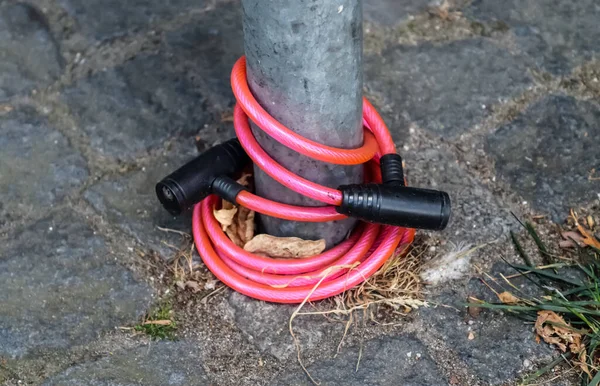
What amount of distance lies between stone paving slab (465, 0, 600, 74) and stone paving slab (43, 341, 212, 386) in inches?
62.6

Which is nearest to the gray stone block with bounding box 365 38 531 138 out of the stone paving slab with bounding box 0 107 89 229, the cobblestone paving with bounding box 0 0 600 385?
the cobblestone paving with bounding box 0 0 600 385

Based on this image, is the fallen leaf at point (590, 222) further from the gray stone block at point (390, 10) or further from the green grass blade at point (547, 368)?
the gray stone block at point (390, 10)

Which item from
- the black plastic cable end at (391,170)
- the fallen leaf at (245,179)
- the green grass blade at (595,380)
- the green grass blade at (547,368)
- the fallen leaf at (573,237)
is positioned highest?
the black plastic cable end at (391,170)

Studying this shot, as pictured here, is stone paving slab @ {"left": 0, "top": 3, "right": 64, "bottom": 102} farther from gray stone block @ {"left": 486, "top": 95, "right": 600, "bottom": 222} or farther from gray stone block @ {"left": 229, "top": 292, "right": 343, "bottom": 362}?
gray stone block @ {"left": 486, "top": 95, "right": 600, "bottom": 222}

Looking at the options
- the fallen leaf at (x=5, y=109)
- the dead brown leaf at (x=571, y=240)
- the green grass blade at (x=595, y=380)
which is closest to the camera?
the green grass blade at (x=595, y=380)

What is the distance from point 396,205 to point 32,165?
1.23 metres

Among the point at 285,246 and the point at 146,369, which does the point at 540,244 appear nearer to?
the point at 285,246

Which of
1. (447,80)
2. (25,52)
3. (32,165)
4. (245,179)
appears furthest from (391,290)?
(25,52)

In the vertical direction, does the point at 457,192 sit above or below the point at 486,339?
above

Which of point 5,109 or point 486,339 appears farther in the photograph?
point 5,109

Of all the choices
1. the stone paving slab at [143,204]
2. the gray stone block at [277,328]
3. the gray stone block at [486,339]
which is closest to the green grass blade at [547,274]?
the gray stone block at [486,339]

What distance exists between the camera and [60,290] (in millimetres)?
2041

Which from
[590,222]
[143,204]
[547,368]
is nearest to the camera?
[547,368]

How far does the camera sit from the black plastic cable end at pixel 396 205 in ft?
5.99
